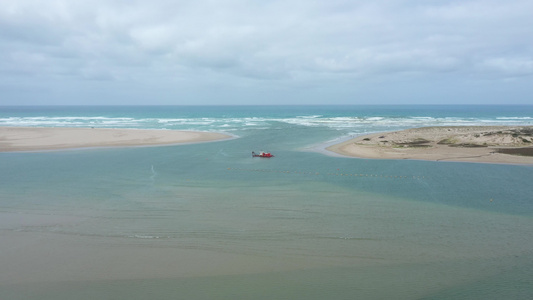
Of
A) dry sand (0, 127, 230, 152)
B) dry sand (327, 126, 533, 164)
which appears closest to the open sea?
dry sand (327, 126, 533, 164)

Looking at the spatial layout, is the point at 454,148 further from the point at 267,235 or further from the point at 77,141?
the point at 77,141

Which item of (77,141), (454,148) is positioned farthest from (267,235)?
(77,141)

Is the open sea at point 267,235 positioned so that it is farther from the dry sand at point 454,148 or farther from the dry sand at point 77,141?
the dry sand at point 77,141

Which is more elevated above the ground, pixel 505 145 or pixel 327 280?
pixel 505 145

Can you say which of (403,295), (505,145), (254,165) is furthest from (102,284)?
(505,145)

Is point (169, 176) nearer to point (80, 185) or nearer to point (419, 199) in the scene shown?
point (80, 185)

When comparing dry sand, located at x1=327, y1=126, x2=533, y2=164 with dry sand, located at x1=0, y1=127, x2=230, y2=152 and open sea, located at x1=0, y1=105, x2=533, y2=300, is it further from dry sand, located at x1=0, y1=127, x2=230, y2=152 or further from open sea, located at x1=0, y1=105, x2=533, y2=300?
dry sand, located at x1=0, y1=127, x2=230, y2=152
